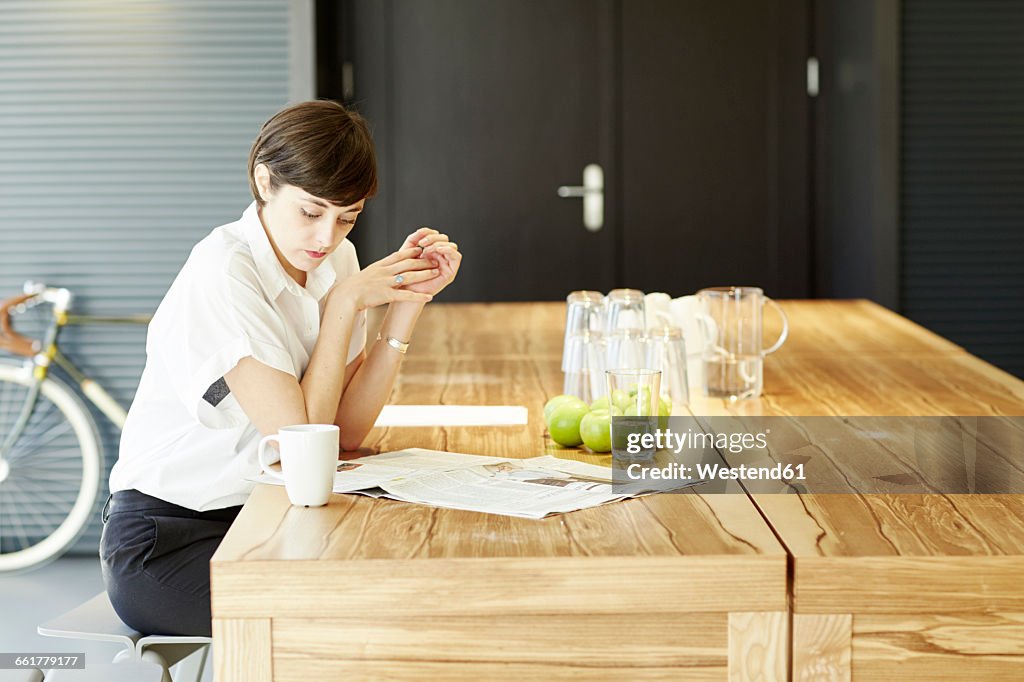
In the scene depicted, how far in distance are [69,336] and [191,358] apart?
2700 millimetres

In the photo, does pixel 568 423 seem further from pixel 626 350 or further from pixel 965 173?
pixel 965 173

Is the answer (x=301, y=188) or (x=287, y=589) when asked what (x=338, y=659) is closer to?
(x=287, y=589)

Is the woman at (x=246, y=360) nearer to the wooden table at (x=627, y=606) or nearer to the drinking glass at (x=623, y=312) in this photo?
the drinking glass at (x=623, y=312)

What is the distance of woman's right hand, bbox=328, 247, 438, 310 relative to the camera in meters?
1.71

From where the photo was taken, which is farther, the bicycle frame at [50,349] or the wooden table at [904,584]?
the bicycle frame at [50,349]

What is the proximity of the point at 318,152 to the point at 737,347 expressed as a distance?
0.81 meters

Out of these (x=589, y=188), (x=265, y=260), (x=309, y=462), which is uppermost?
(x=589, y=188)

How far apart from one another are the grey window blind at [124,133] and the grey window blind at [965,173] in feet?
7.41

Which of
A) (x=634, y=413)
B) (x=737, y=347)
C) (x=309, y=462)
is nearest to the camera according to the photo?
(x=309, y=462)

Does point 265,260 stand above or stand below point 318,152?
below

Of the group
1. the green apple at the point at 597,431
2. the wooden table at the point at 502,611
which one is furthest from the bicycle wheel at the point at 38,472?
the wooden table at the point at 502,611

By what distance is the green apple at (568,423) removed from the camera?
162 cm

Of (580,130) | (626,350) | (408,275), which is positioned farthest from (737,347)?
(580,130)

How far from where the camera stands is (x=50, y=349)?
12.8 feet
